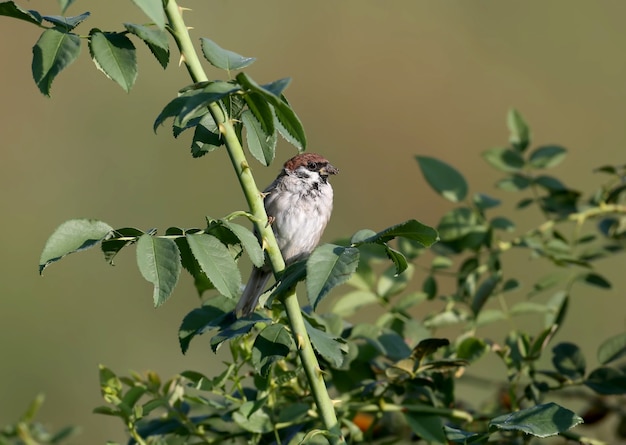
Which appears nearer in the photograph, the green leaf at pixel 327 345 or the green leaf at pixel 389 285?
the green leaf at pixel 327 345

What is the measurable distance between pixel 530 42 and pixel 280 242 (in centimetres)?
568

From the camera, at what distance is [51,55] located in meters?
1.10

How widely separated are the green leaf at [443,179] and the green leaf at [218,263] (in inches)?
40.1

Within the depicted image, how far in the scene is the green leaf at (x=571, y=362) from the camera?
64.6 inches

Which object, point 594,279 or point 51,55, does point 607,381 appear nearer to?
point 594,279

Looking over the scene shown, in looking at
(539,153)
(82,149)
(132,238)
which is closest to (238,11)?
(82,149)

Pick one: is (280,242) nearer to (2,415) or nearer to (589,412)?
(589,412)

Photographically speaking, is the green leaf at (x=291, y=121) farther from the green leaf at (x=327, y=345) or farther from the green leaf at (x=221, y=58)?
the green leaf at (x=327, y=345)

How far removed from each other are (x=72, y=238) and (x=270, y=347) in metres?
0.28

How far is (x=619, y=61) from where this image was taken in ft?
22.8

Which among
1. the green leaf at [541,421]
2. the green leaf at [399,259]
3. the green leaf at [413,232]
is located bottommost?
the green leaf at [541,421]

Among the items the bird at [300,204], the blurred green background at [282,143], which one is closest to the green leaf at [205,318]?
the bird at [300,204]

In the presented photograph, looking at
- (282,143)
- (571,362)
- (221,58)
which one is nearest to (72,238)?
(221,58)

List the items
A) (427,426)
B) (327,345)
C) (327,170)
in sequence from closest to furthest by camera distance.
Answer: (327,345) → (427,426) → (327,170)
